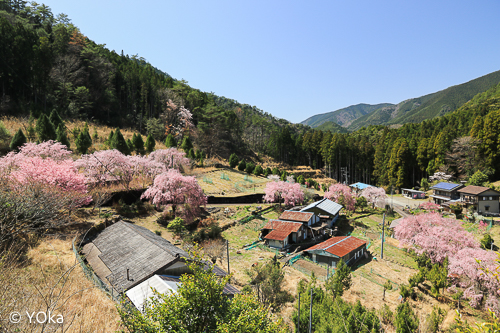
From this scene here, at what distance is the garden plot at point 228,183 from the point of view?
34456mm

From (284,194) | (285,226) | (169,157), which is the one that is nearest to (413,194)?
(284,194)

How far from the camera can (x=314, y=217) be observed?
28.5 metres

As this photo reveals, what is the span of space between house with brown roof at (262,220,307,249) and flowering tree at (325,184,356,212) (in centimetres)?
1267

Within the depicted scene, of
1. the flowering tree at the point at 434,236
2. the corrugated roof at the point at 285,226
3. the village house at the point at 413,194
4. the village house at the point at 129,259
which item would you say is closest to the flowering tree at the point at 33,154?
the village house at the point at 129,259

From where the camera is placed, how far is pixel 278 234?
2342 cm

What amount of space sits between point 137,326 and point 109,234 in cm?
1286

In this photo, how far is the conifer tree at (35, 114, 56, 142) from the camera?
1036 inches

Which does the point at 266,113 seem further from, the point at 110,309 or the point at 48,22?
the point at 110,309

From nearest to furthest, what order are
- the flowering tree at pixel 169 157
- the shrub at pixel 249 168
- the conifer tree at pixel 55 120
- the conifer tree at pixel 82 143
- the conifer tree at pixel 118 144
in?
1. the conifer tree at pixel 82 143
2. the conifer tree at pixel 55 120
3. the conifer tree at pixel 118 144
4. the flowering tree at pixel 169 157
5. the shrub at pixel 249 168

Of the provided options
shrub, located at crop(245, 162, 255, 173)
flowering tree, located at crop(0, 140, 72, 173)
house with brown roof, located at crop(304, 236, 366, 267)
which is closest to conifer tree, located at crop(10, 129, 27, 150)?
flowering tree, located at crop(0, 140, 72, 173)

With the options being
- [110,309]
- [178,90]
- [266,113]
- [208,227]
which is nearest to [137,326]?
[110,309]

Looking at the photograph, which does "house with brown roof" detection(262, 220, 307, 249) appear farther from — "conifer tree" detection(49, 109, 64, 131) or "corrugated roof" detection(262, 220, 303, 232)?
"conifer tree" detection(49, 109, 64, 131)

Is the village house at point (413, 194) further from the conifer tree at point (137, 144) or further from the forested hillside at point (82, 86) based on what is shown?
the conifer tree at point (137, 144)

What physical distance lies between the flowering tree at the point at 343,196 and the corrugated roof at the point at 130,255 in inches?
1130
